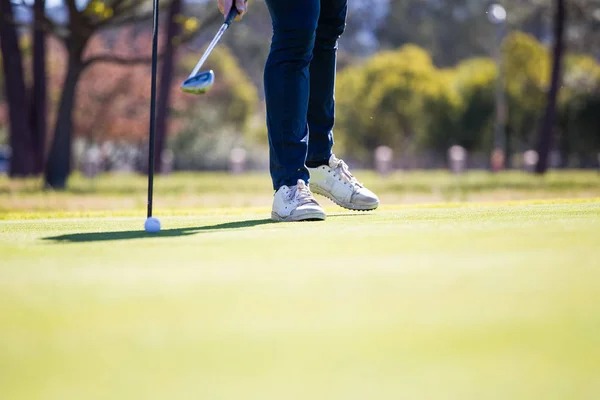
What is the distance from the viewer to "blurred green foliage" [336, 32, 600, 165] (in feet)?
127

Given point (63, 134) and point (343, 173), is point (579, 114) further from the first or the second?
point (343, 173)

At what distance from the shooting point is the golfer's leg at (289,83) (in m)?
4.27

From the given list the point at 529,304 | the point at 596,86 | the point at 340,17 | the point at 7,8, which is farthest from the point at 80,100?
the point at 529,304

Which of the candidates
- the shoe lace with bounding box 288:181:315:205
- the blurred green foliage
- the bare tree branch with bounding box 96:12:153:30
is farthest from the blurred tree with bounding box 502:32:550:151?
the shoe lace with bounding box 288:181:315:205

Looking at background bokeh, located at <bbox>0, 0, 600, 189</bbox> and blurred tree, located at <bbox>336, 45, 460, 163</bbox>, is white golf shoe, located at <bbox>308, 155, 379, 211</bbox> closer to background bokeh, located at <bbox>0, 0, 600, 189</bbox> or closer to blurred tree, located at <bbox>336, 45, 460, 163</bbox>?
background bokeh, located at <bbox>0, 0, 600, 189</bbox>

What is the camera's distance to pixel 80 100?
41781 millimetres

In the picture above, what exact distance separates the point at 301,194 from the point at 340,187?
0.68 metres

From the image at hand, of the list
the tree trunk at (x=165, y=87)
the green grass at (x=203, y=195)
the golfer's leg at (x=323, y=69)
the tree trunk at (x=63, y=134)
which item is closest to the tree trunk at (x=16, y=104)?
the tree trunk at (x=63, y=134)

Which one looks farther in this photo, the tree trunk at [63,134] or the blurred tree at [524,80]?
Result: the blurred tree at [524,80]

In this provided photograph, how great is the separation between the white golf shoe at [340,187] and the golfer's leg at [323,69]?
12 centimetres

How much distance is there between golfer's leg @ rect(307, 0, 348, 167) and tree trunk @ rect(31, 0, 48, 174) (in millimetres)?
16466

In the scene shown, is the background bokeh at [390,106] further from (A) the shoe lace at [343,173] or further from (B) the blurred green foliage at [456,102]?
(A) the shoe lace at [343,173]

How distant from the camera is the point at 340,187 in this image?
476cm

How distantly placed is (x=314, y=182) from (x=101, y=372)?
138 inches
